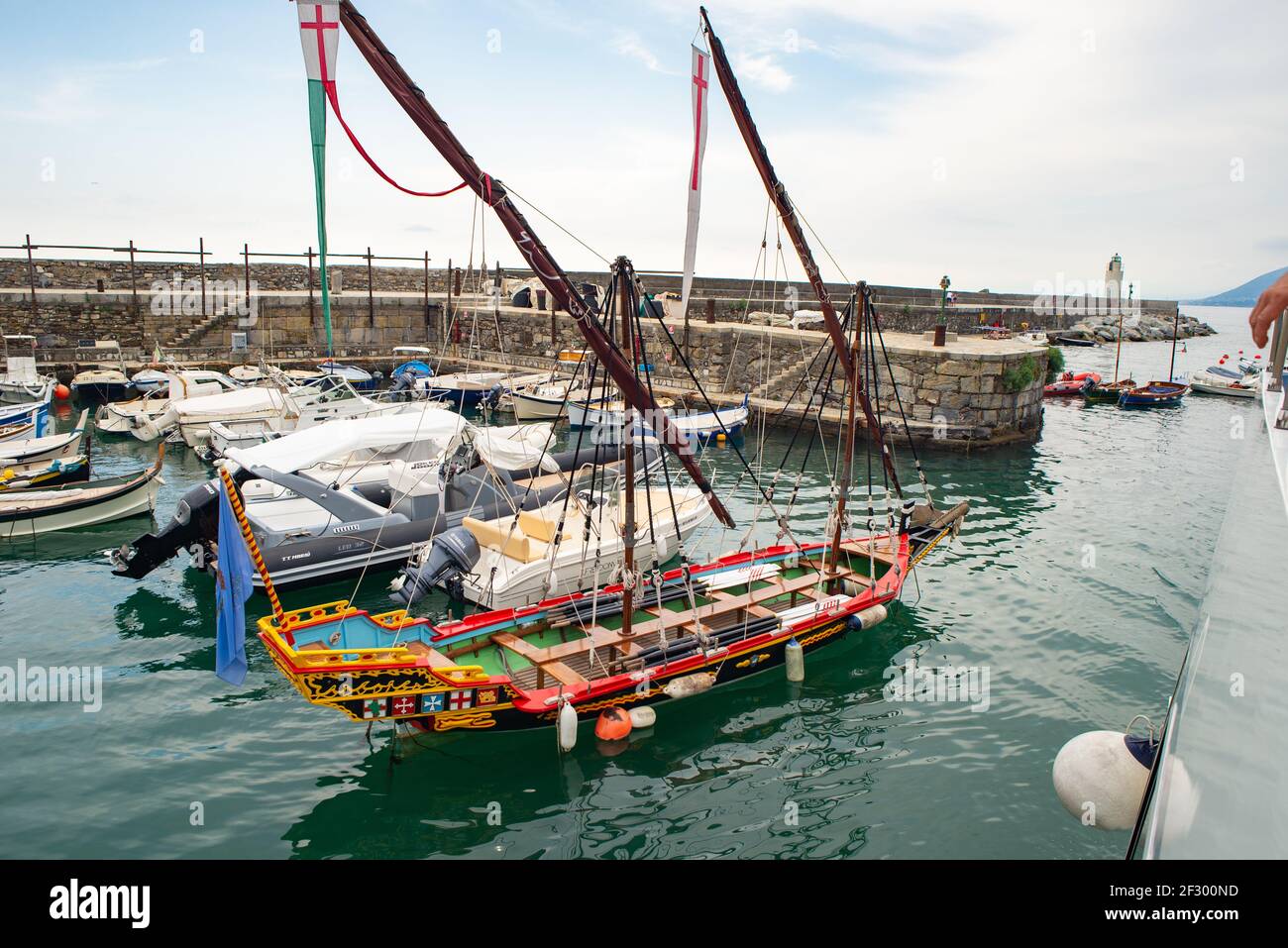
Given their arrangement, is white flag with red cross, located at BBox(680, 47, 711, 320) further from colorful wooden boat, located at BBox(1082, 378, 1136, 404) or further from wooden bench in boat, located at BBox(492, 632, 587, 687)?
colorful wooden boat, located at BBox(1082, 378, 1136, 404)

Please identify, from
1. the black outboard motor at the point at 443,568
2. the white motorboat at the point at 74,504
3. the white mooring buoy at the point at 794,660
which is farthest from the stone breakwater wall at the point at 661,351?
the white mooring buoy at the point at 794,660

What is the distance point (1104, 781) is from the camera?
6.45 meters

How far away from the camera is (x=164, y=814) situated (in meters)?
9.21

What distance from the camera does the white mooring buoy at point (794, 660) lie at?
12.2m

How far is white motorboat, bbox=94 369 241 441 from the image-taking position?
2781cm

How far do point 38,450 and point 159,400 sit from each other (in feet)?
25.2

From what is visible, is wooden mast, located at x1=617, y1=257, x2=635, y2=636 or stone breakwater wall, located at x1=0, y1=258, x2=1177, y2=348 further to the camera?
stone breakwater wall, located at x1=0, y1=258, x2=1177, y2=348

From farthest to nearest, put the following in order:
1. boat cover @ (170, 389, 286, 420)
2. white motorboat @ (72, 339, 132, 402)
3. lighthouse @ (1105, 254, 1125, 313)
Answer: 1. lighthouse @ (1105, 254, 1125, 313)
2. white motorboat @ (72, 339, 132, 402)
3. boat cover @ (170, 389, 286, 420)

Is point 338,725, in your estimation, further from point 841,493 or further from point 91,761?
point 841,493

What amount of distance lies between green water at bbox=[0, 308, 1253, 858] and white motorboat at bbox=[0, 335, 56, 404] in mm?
14815

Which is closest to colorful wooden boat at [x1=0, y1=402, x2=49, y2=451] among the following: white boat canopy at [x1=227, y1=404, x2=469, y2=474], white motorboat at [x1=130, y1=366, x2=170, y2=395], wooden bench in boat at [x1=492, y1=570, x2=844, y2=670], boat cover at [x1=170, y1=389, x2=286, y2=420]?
boat cover at [x1=170, y1=389, x2=286, y2=420]

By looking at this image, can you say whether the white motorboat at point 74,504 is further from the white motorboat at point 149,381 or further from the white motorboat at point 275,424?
the white motorboat at point 149,381

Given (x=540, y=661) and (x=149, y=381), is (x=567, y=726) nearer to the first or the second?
(x=540, y=661)

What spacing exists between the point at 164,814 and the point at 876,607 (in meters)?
9.66
